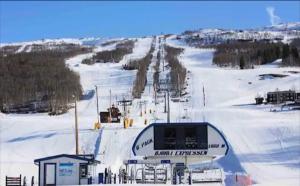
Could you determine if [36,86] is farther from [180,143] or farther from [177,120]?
[180,143]

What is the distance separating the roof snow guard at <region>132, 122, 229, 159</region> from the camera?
30.9 metres

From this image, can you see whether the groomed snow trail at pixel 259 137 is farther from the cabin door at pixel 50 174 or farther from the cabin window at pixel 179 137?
the cabin door at pixel 50 174

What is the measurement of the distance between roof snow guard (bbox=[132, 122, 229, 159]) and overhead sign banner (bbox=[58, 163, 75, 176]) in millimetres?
3690

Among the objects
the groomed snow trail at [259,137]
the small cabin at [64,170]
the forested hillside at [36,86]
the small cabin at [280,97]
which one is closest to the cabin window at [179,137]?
the small cabin at [64,170]

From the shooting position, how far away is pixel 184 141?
102 feet

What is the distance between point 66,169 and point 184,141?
6041mm

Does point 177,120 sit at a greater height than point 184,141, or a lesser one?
greater

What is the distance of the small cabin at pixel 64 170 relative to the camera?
31438mm

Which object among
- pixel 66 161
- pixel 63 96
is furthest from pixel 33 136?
pixel 63 96

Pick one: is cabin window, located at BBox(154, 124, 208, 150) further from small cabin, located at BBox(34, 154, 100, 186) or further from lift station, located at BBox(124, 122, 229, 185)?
small cabin, located at BBox(34, 154, 100, 186)

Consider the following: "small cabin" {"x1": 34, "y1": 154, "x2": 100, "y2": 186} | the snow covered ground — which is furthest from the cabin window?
"small cabin" {"x1": 34, "y1": 154, "x2": 100, "y2": 186}

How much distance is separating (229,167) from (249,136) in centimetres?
1324

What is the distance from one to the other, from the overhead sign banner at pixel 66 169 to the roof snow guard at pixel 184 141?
3.69m

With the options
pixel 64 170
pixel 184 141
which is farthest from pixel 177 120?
pixel 64 170
